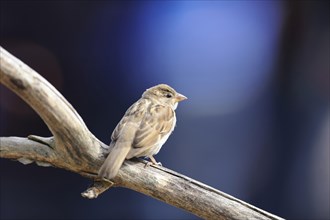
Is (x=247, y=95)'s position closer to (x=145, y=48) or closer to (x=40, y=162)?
(x=145, y=48)

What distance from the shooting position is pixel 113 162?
1884mm

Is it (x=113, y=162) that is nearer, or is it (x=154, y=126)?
(x=113, y=162)

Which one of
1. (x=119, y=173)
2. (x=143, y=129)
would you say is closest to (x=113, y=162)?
(x=119, y=173)

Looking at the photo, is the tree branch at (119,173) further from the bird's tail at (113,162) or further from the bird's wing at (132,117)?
the bird's wing at (132,117)

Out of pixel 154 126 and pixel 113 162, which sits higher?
pixel 154 126

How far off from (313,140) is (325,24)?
0.79 metres

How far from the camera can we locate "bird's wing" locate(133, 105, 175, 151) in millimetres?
2125

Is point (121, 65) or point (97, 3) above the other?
point (97, 3)

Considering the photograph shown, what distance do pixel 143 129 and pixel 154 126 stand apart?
0.27 feet

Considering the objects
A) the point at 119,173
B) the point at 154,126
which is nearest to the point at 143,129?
the point at 154,126

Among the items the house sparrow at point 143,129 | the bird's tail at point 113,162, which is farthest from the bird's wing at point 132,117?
the bird's tail at point 113,162

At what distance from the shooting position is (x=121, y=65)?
3189 mm

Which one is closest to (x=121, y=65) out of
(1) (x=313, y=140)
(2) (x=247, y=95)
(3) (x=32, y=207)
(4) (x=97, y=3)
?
(4) (x=97, y=3)

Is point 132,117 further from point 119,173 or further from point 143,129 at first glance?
point 119,173
